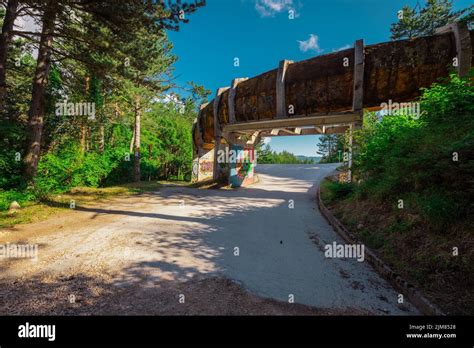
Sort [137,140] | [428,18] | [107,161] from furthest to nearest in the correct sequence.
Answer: [428,18] → [137,140] → [107,161]

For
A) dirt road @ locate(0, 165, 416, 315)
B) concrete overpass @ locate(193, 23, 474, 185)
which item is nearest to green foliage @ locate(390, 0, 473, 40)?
concrete overpass @ locate(193, 23, 474, 185)

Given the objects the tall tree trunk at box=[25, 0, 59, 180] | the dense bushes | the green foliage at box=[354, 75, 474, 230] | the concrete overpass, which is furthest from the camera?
the tall tree trunk at box=[25, 0, 59, 180]

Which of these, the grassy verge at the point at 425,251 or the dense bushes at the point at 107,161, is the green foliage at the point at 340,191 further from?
the dense bushes at the point at 107,161

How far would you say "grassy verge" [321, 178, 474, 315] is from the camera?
2.63m

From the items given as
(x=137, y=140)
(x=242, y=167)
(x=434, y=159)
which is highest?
(x=137, y=140)

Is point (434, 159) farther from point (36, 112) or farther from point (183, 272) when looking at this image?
point (36, 112)

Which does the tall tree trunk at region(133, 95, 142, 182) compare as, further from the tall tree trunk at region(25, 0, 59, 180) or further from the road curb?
the road curb

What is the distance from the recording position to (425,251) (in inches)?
134

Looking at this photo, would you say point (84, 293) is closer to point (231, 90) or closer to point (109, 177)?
point (231, 90)

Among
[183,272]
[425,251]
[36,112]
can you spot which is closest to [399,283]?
[425,251]

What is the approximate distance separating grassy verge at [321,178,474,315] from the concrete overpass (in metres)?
5.77

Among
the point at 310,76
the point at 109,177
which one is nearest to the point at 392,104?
the point at 310,76

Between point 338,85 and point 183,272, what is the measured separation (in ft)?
33.4

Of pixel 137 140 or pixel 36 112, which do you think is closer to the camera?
pixel 36 112
